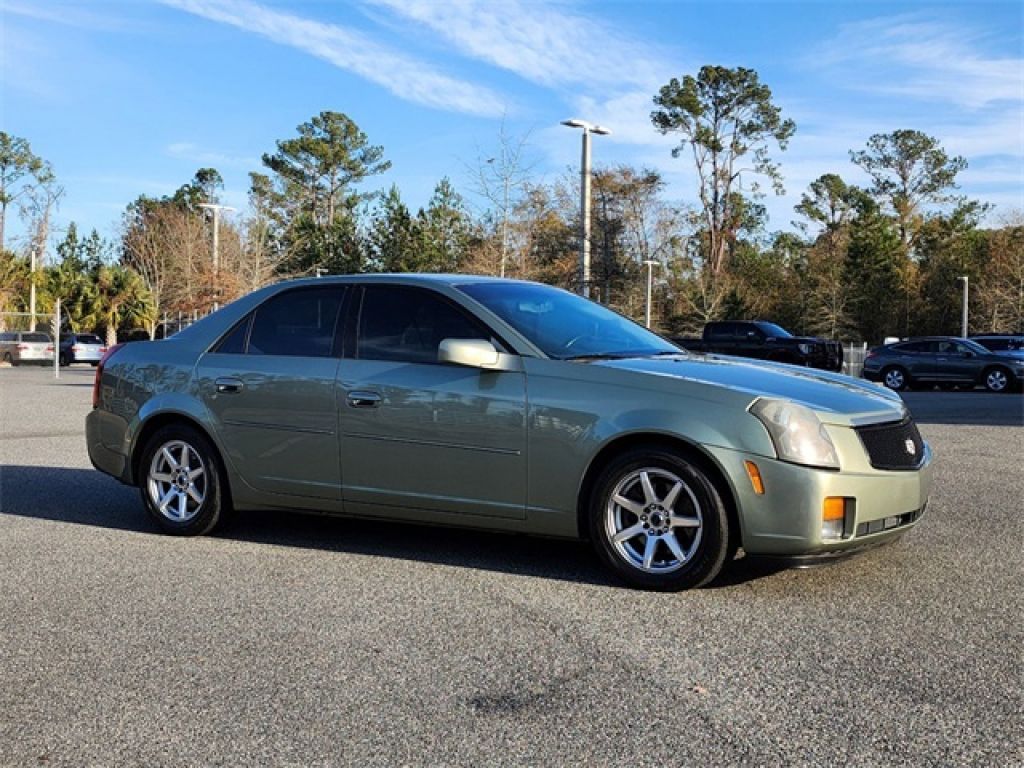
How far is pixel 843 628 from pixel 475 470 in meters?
1.96

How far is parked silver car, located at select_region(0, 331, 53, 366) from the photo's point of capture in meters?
44.6

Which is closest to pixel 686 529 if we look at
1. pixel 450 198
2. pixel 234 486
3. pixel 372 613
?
pixel 372 613

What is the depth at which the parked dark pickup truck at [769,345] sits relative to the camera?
A: 30.6 meters

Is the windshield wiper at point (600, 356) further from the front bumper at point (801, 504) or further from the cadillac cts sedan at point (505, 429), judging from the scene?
the front bumper at point (801, 504)

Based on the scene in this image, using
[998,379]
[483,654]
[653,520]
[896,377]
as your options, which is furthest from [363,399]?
[896,377]

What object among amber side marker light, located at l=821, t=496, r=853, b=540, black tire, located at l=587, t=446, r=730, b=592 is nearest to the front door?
black tire, located at l=587, t=446, r=730, b=592

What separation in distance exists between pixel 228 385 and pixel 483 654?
2.92 m

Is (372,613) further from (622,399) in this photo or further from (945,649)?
(945,649)

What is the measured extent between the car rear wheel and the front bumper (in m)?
23.1

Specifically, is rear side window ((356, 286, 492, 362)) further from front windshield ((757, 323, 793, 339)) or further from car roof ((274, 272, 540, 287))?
front windshield ((757, 323, 793, 339))

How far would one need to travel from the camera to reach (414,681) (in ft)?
12.6

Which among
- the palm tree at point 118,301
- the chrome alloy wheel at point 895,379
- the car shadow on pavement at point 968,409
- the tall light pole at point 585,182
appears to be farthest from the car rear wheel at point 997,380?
the palm tree at point 118,301

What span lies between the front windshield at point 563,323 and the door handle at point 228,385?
1484mm

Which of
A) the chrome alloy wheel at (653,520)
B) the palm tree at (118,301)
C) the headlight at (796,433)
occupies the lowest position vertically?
the chrome alloy wheel at (653,520)
